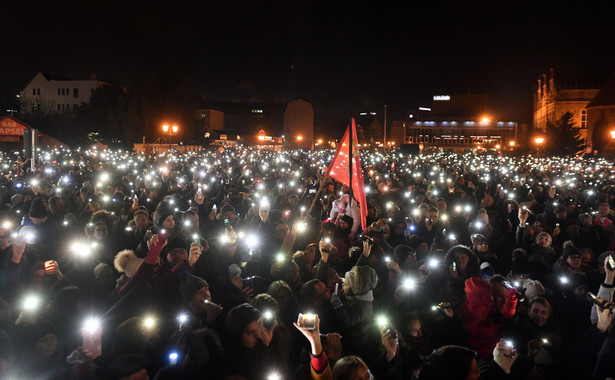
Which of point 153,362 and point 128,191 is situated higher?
point 128,191

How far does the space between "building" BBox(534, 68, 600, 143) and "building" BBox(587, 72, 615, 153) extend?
1.50m

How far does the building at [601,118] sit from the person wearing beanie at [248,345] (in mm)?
51532

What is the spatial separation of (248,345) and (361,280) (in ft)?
4.45

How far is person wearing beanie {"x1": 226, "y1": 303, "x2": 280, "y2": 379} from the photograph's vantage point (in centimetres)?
337

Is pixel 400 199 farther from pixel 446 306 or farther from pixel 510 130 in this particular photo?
pixel 510 130

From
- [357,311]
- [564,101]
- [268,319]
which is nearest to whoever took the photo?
[268,319]

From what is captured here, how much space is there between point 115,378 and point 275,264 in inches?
92.3

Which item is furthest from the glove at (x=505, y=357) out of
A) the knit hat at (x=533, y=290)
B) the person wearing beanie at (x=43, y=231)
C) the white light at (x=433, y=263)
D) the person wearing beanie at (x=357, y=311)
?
the person wearing beanie at (x=43, y=231)

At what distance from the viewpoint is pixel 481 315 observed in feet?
13.7

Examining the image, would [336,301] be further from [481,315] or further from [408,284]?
[481,315]

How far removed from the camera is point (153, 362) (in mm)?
3549

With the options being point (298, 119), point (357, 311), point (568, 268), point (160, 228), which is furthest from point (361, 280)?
point (298, 119)

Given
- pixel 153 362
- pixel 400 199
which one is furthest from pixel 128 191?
pixel 153 362

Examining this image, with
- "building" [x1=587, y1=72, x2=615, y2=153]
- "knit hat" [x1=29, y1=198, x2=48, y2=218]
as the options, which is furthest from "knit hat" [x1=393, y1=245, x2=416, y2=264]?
"building" [x1=587, y1=72, x2=615, y2=153]
